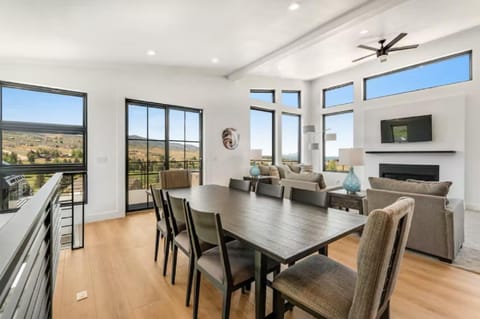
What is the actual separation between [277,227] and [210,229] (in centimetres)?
44

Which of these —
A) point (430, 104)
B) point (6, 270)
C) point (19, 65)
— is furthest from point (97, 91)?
point (430, 104)

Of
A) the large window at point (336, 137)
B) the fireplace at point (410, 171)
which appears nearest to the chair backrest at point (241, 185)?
the large window at point (336, 137)

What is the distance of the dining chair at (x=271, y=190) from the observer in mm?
2490

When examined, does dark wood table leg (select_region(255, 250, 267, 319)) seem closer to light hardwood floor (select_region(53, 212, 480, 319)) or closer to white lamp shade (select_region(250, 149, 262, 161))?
light hardwood floor (select_region(53, 212, 480, 319))

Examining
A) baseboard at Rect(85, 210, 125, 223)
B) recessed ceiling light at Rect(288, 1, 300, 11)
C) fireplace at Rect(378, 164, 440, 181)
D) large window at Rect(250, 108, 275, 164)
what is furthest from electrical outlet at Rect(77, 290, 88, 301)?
fireplace at Rect(378, 164, 440, 181)

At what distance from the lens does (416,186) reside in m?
2.73

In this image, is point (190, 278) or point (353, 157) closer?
point (190, 278)

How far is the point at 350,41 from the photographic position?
4785mm

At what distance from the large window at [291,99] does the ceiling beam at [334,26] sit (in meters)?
2.72

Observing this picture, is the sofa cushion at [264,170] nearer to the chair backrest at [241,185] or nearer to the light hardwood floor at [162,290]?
the chair backrest at [241,185]

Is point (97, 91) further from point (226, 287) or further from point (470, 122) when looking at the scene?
point (470, 122)

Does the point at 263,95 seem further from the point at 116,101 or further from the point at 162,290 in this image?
the point at 162,290

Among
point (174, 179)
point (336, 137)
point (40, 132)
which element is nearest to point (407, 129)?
point (336, 137)

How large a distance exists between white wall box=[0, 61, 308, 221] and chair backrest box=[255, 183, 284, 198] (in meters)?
3.13
